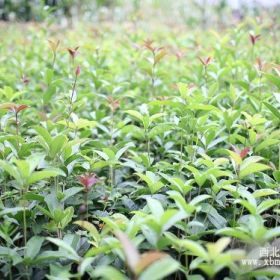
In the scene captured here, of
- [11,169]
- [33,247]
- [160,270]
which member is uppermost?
[11,169]

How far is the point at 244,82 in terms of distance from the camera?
251 cm

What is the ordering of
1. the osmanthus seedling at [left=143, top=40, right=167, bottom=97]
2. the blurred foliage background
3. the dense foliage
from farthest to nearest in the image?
the blurred foliage background → the osmanthus seedling at [left=143, top=40, right=167, bottom=97] → the dense foliage

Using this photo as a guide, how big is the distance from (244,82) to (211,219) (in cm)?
119

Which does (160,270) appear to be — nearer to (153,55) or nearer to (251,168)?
(251,168)

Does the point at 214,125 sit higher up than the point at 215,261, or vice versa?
the point at 214,125

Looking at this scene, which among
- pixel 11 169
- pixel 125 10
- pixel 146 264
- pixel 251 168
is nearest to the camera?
pixel 146 264

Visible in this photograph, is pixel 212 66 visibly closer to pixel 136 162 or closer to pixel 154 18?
pixel 136 162

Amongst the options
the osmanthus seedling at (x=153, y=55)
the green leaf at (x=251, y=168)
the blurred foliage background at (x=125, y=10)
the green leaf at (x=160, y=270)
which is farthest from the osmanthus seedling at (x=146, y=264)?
the blurred foliage background at (x=125, y=10)

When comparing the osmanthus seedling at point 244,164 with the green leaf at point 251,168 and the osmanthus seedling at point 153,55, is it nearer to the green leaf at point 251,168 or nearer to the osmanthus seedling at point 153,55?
the green leaf at point 251,168

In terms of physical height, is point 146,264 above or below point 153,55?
below

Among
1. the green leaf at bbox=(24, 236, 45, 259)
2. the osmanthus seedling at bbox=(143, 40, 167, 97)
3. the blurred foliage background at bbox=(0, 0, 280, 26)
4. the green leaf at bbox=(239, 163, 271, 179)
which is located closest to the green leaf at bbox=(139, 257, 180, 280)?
the green leaf at bbox=(24, 236, 45, 259)

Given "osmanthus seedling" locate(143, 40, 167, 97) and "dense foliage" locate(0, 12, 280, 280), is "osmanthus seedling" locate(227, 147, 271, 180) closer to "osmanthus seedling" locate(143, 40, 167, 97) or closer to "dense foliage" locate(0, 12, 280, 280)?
"dense foliage" locate(0, 12, 280, 280)

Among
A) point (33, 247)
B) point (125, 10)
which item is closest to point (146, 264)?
point (33, 247)

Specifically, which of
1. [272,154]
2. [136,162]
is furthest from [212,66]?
[136,162]
